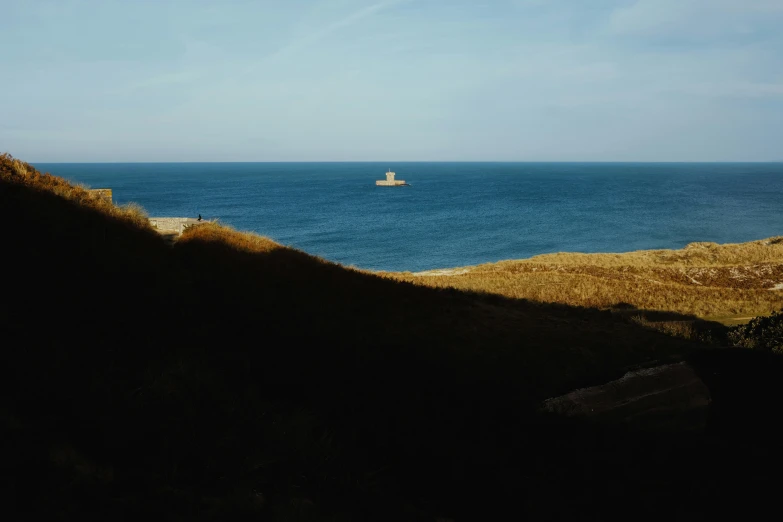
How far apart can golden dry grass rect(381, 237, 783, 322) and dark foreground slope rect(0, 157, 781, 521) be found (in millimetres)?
13671

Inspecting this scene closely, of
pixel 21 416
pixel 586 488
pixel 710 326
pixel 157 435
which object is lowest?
pixel 710 326

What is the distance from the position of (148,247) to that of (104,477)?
1078cm

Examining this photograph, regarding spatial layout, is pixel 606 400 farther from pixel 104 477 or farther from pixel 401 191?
pixel 401 191

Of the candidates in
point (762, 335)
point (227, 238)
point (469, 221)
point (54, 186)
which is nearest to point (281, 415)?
point (54, 186)

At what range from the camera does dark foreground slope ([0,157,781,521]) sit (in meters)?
4.50

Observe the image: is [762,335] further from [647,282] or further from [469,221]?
[469,221]

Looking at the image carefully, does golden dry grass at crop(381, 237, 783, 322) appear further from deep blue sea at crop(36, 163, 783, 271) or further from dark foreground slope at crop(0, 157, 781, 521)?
deep blue sea at crop(36, 163, 783, 271)

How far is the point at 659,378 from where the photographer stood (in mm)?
8969

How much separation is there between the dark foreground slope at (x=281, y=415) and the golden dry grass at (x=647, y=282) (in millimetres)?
13671

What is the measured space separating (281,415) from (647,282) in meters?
32.1

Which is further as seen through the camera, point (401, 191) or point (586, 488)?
point (401, 191)

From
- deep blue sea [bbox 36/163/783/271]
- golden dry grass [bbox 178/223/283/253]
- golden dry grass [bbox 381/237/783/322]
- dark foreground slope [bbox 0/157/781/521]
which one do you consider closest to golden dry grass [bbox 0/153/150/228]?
dark foreground slope [bbox 0/157/781/521]

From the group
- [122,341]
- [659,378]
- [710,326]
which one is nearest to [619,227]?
[710,326]

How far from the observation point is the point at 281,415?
6.01 metres
